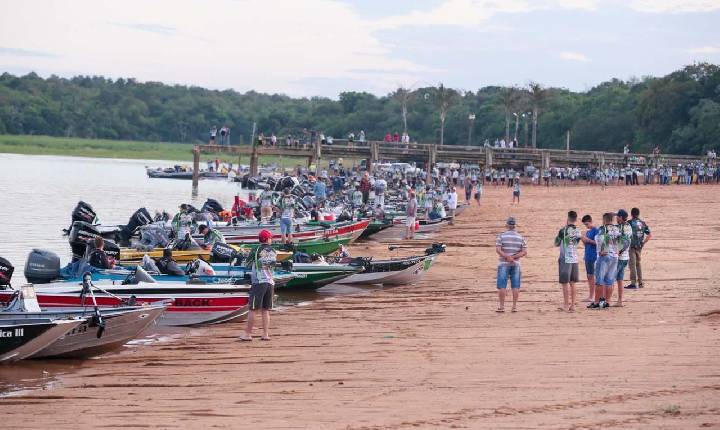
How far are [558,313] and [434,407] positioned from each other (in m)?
7.60

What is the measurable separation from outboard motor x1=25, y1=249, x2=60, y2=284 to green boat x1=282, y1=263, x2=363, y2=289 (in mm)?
5353

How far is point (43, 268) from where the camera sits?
20.2 m

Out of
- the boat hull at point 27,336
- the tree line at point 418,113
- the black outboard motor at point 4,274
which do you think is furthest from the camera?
the tree line at point 418,113

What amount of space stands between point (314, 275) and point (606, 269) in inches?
277

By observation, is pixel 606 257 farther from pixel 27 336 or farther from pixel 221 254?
pixel 27 336

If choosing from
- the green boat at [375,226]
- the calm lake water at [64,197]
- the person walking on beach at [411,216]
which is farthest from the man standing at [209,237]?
the green boat at [375,226]

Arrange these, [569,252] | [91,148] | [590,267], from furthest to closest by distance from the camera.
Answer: [91,148] < [590,267] < [569,252]

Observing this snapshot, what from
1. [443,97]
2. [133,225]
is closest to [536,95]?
[443,97]

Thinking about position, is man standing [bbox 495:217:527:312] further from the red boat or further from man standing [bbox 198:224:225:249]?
man standing [bbox 198:224:225:249]

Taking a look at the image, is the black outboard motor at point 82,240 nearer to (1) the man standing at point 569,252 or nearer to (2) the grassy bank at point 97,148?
(1) the man standing at point 569,252

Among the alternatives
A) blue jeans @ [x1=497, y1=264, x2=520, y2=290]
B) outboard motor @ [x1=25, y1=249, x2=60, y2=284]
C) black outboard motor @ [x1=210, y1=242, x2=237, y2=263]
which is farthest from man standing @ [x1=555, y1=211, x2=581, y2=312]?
outboard motor @ [x1=25, y1=249, x2=60, y2=284]

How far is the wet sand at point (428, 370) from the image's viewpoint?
39.1ft

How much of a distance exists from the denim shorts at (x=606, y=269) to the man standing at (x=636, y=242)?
167 cm

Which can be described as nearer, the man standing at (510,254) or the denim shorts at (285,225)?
the man standing at (510,254)
